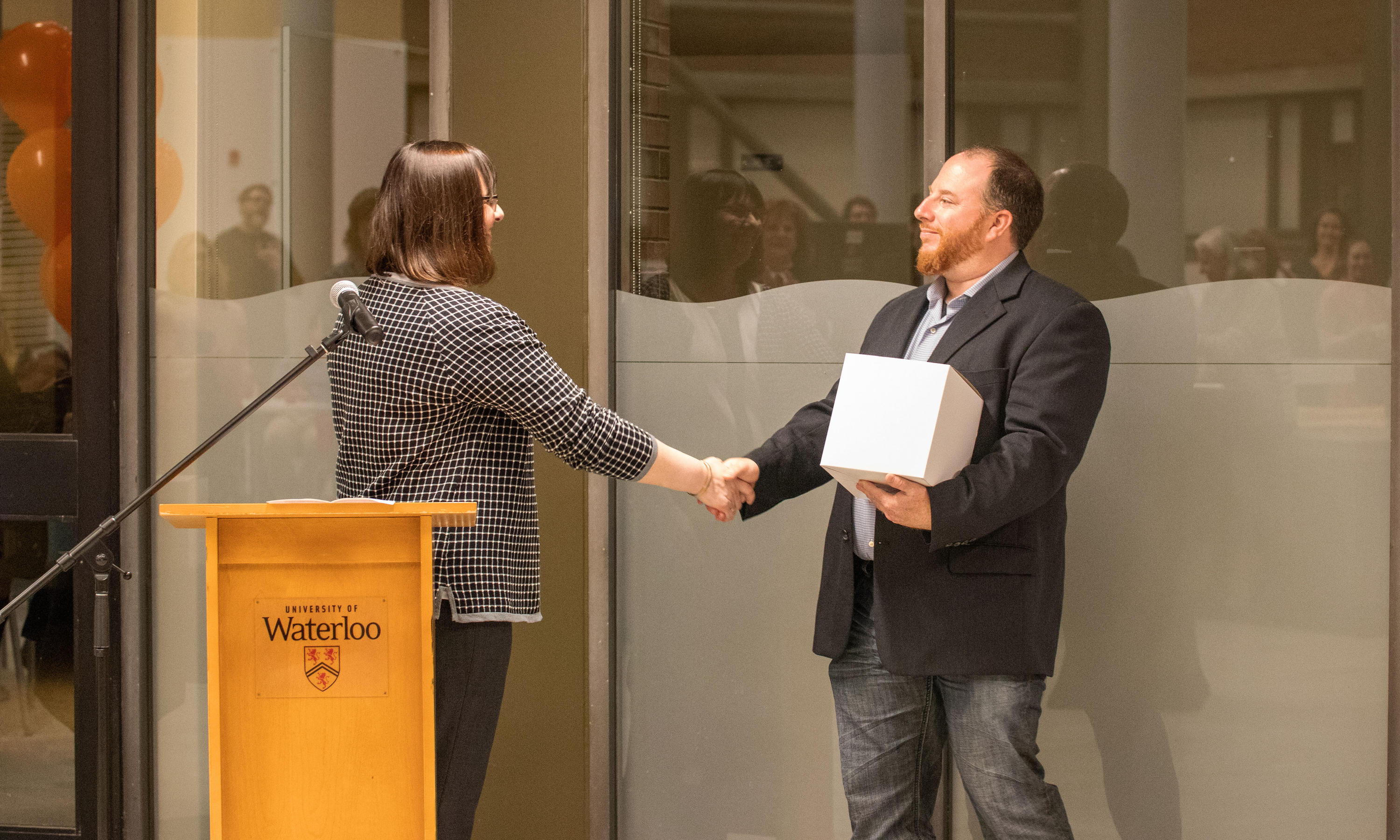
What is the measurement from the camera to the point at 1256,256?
2.85 m

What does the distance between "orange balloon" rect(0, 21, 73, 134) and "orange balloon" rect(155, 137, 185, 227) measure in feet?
0.88

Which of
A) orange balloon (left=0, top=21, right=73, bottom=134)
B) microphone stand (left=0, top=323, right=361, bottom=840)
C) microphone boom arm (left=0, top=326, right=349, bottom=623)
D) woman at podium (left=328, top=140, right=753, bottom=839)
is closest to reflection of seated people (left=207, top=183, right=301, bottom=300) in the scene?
orange balloon (left=0, top=21, right=73, bottom=134)

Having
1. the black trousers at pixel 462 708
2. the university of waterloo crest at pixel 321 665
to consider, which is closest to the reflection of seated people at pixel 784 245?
the black trousers at pixel 462 708

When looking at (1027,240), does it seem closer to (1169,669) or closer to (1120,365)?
(1120,365)

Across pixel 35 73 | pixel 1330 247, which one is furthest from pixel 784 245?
pixel 35 73

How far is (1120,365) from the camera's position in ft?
9.64

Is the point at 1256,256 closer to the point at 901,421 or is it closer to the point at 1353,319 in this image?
the point at 1353,319

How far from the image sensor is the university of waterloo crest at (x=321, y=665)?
1996mm

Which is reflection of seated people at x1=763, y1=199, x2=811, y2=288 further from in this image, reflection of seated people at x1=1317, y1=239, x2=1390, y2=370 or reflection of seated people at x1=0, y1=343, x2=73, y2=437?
reflection of seated people at x1=0, y1=343, x2=73, y2=437

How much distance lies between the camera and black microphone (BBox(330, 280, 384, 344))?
1.99 meters

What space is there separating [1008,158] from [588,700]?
1867 millimetres

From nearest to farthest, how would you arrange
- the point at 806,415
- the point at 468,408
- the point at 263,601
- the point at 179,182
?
the point at 263,601
the point at 468,408
the point at 806,415
the point at 179,182

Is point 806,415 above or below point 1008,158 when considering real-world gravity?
below

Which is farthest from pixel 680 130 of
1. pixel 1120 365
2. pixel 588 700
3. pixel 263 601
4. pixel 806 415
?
pixel 263 601
